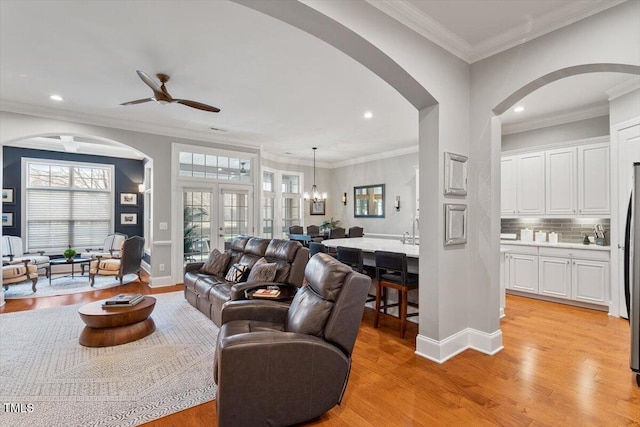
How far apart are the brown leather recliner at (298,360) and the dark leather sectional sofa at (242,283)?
1.35 meters

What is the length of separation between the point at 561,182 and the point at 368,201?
456 centimetres

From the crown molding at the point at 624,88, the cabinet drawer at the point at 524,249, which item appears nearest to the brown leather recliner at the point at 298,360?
the cabinet drawer at the point at 524,249

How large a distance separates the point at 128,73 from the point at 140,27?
1151 millimetres

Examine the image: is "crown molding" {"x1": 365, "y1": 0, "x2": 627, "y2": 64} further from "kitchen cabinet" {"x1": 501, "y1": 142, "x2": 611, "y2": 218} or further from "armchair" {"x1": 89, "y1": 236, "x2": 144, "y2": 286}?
"armchair" {"x1": 89, "y1": 236, "x2": 144, "y2": 286}

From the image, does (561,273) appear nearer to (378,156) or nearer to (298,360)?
(298,360)

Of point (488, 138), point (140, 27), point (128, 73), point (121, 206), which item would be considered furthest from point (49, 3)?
point (121, 206)

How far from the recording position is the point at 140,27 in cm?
279

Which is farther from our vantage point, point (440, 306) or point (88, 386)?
point (440, 306)

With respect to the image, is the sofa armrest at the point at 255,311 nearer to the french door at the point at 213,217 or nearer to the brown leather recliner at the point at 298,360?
the brown leather recliner at the point at 298,360

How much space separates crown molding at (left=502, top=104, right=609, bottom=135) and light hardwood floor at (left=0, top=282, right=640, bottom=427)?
3.11 metres

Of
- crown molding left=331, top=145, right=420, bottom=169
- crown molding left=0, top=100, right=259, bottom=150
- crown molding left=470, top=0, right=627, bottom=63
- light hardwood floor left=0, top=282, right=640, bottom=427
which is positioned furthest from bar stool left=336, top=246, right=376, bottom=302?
crown molding left=331, top=145, right=420, bottom=169

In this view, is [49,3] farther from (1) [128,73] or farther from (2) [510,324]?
(2) [510,324]

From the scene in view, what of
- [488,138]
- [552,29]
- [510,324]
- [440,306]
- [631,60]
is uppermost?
[552,29]

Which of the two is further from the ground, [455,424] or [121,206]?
[121,206]
